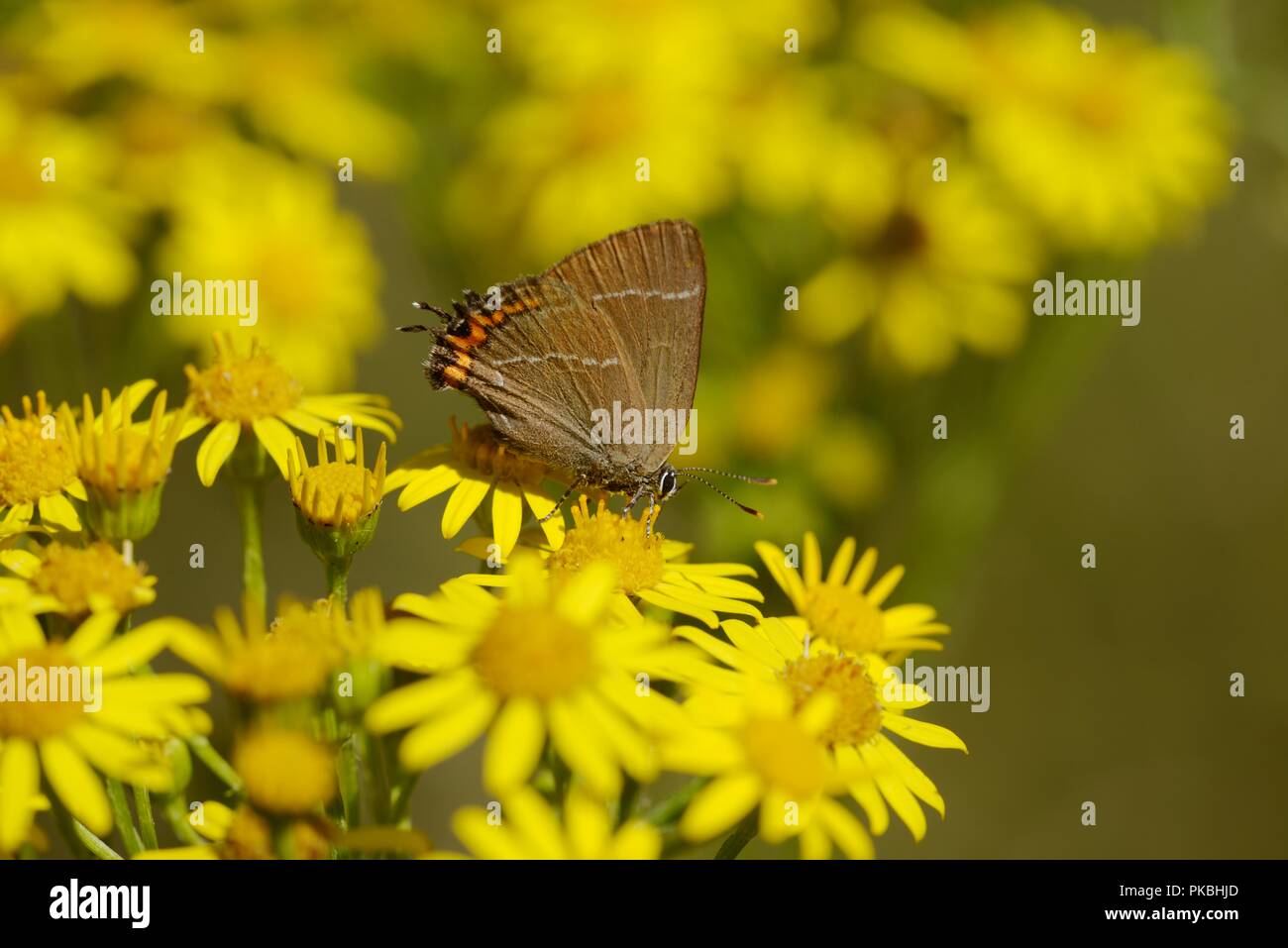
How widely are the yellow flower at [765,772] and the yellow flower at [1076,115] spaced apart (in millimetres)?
3830

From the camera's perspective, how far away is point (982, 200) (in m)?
5.52

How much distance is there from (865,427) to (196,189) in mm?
3183

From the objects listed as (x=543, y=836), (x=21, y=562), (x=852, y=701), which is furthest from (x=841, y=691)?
(x=21, y=562)

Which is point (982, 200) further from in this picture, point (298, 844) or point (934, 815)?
point (298, 844)

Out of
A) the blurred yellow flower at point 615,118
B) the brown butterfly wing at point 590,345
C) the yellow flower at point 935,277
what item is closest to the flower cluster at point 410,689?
the brown butterfly wing at point 590,345

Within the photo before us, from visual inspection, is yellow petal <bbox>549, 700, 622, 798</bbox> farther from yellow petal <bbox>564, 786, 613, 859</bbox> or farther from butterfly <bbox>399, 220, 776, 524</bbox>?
butterfly <bbox>399, 220, 776, 524</bbox>

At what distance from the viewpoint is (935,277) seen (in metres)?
5.61

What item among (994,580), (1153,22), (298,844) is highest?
(1153,22)

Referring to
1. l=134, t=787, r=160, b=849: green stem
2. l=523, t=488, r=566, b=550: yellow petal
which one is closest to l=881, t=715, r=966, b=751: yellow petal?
l=523, t=488, r=566, b=550: yellow petal

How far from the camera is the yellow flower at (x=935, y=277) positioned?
5.43 meters

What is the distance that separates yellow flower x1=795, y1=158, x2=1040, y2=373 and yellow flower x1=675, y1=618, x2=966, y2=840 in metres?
3.00

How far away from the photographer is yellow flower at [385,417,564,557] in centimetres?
280
